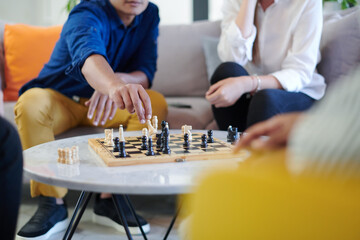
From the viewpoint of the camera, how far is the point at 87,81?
158 cm

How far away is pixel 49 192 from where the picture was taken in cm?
168

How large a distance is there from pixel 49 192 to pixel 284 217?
4.54ft

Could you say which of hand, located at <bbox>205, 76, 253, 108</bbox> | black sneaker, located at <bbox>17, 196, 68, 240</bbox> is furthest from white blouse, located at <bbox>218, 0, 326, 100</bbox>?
black sneaker, located at <bbox>17, 196, 68, 240</bbox>

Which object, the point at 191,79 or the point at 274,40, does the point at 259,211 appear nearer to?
the point at 274,40

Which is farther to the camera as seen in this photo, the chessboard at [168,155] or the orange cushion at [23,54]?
the orange cushion at [23,54]

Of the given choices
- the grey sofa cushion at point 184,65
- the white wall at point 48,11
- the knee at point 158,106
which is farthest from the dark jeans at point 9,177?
the white wall at point 48,11

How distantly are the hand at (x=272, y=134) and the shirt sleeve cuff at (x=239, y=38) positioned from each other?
4.38ft

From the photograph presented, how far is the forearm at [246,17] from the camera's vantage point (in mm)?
2025

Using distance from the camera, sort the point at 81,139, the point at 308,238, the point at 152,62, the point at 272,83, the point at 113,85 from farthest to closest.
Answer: the point at 152,62 < the point at 272,83 < the point at 81,139 < the point at 113,85 < the point at 308,238

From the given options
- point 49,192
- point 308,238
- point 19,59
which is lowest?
point 49,192

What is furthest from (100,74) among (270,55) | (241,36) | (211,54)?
(211,54)

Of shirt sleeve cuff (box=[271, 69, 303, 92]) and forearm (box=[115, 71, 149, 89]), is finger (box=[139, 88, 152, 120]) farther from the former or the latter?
shirt sleeve cuff (box=[271, 69, 303, 92])

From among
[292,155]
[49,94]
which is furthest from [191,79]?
[292,155]

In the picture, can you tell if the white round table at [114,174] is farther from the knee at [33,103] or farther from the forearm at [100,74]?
the knee at [33,103]
